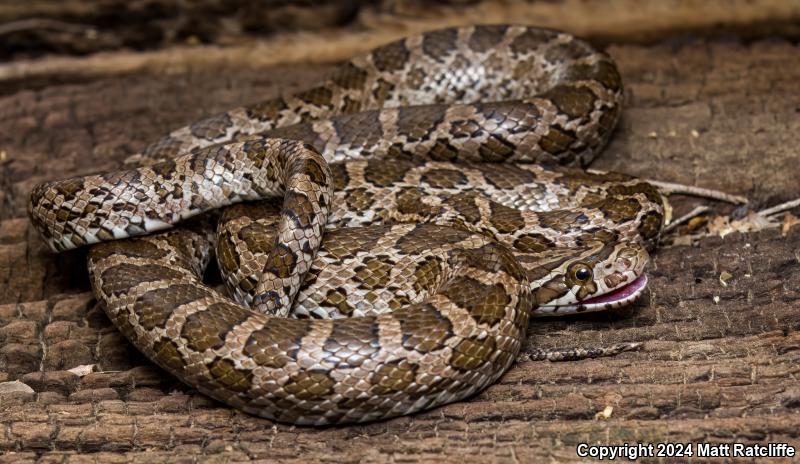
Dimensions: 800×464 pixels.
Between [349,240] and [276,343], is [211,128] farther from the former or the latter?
[276,343]

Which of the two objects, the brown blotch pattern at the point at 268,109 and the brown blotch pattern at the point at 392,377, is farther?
the brown blotch pattern at the point at 268,109

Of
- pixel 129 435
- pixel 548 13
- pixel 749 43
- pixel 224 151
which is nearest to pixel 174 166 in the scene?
pixel 224 151

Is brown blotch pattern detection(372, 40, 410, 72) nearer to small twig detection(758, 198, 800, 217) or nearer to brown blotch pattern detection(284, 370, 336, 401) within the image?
small twig detection(758, 198, 800, 217)

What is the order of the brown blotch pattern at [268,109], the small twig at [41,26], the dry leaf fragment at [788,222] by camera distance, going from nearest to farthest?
the dry leaf fragment at [788,222], the brown blotch pattern at [268,109], the small twig at [41,26]

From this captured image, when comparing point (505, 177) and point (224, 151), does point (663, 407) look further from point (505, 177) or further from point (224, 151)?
point (224, 151)

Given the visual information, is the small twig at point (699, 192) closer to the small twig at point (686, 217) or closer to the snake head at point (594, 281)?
the small twig at point (686, 217)

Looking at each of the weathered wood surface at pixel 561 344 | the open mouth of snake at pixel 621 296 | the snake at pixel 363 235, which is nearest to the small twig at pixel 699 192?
the weathered wood surface at pixel 561 344

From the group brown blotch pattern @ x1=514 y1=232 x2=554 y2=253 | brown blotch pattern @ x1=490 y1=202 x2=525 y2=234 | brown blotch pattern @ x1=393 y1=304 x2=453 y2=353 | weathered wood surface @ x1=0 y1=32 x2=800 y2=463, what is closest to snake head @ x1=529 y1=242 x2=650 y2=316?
weathered wood surface @ x1=0 y1=32 x2=800 y2=463

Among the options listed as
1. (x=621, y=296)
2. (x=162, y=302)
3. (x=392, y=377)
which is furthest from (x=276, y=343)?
(x=621, y=296)
